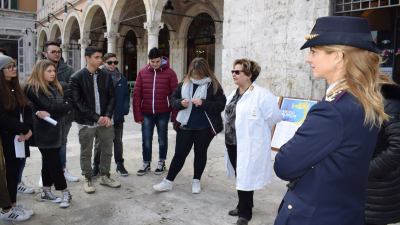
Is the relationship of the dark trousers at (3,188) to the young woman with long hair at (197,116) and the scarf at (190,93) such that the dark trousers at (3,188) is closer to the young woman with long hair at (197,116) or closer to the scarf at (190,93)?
the young woman with long hair at (197,116)

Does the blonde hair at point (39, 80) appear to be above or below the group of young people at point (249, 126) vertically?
above

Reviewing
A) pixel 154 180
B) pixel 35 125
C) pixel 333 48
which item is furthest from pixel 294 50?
pixel 333 48

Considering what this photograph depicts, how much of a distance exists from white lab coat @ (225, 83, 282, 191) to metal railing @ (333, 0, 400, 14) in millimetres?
3619

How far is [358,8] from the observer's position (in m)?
6.39

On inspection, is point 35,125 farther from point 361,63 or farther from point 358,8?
point 358,8

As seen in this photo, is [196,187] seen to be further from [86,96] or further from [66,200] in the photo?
[86,96]

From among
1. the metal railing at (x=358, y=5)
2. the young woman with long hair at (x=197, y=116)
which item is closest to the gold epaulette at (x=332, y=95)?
the young woman with long hair at (x=197, y=116)

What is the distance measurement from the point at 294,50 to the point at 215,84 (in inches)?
121

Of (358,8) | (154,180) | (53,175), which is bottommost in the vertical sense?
(154,180)

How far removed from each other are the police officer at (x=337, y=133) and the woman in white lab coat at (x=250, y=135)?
76.6 inches

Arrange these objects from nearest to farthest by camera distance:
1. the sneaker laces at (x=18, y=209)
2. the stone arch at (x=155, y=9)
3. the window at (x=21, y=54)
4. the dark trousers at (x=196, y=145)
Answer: the sneaker laces at (x=18, y=209) → the dark trousers at (x=196, y=145) → the stone arch at (x=155, y=9) → the window at (x=21, y=54)

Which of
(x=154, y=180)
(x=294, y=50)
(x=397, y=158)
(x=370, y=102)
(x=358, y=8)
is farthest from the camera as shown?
(x=294, y=50)

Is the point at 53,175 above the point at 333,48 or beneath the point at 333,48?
beneath

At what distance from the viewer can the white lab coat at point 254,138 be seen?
358 cm
